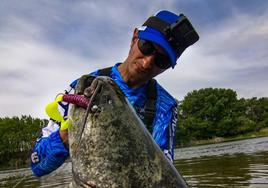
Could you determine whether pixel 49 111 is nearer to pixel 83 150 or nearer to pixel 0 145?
pixel 83 150

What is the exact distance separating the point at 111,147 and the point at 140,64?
171 cm

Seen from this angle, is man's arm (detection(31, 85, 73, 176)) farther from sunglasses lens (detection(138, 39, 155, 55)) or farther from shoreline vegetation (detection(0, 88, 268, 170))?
shoreline vegetation (detection(0, 88, 268, 170))

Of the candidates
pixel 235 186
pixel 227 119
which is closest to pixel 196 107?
pixel 227 119

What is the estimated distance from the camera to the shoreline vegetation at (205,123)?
9981 cm

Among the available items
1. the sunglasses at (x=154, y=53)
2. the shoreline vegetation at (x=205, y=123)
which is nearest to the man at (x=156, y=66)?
the sunglasses at (x=154, y=53)

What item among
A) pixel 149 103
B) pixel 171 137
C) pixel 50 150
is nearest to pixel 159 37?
pixel 149 103

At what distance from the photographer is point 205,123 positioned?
4215 inches

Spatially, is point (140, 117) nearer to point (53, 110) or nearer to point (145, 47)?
point (145, 47)

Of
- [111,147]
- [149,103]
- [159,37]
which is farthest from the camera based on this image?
[149,103]

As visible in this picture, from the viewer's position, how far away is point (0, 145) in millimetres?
98062

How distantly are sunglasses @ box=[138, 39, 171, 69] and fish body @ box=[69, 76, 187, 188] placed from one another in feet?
4.58

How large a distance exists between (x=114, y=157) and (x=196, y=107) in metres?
115

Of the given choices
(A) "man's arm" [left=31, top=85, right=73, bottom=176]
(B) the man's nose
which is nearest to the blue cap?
(B) the man's nose

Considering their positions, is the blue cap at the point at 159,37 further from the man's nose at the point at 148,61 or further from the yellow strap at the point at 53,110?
the yellow strap at the point at 53,110
